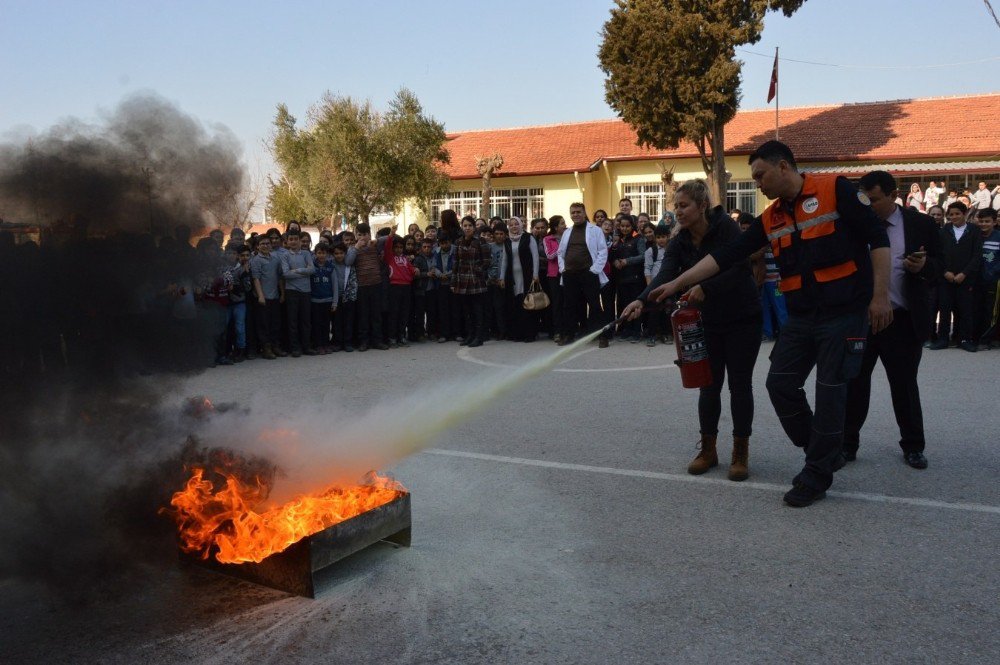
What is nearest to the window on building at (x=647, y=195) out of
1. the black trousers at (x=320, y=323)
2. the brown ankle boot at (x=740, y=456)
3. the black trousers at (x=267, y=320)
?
the black trousers at (x=320, y=323)

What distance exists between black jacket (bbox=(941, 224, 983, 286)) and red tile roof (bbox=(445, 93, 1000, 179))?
22.8 meters

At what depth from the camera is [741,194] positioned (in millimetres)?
34500

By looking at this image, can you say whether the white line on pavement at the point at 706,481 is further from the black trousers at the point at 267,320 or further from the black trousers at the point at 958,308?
the black trousers at the point at 958,308

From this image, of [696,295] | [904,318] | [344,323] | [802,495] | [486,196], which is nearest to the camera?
[802,495]

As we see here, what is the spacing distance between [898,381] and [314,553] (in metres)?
4.17

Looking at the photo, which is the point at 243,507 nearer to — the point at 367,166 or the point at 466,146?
the point at 367,166

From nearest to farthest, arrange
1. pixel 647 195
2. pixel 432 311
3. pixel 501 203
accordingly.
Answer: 1. pixel 432 311
2. pixel 647 195
3. pixel 501 203

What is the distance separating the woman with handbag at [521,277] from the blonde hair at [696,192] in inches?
307

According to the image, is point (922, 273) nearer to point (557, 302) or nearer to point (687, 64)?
point (557, 302)

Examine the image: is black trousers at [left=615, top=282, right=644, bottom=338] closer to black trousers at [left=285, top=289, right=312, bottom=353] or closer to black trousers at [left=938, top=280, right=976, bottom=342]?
black trousers at [left=938, top=280, right=976, bottom=342]

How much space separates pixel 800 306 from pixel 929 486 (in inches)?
57.5

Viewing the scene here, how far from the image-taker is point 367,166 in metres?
35.2

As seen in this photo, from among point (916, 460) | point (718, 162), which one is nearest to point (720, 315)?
point (916, 460)

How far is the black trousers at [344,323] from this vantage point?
13031 mm
